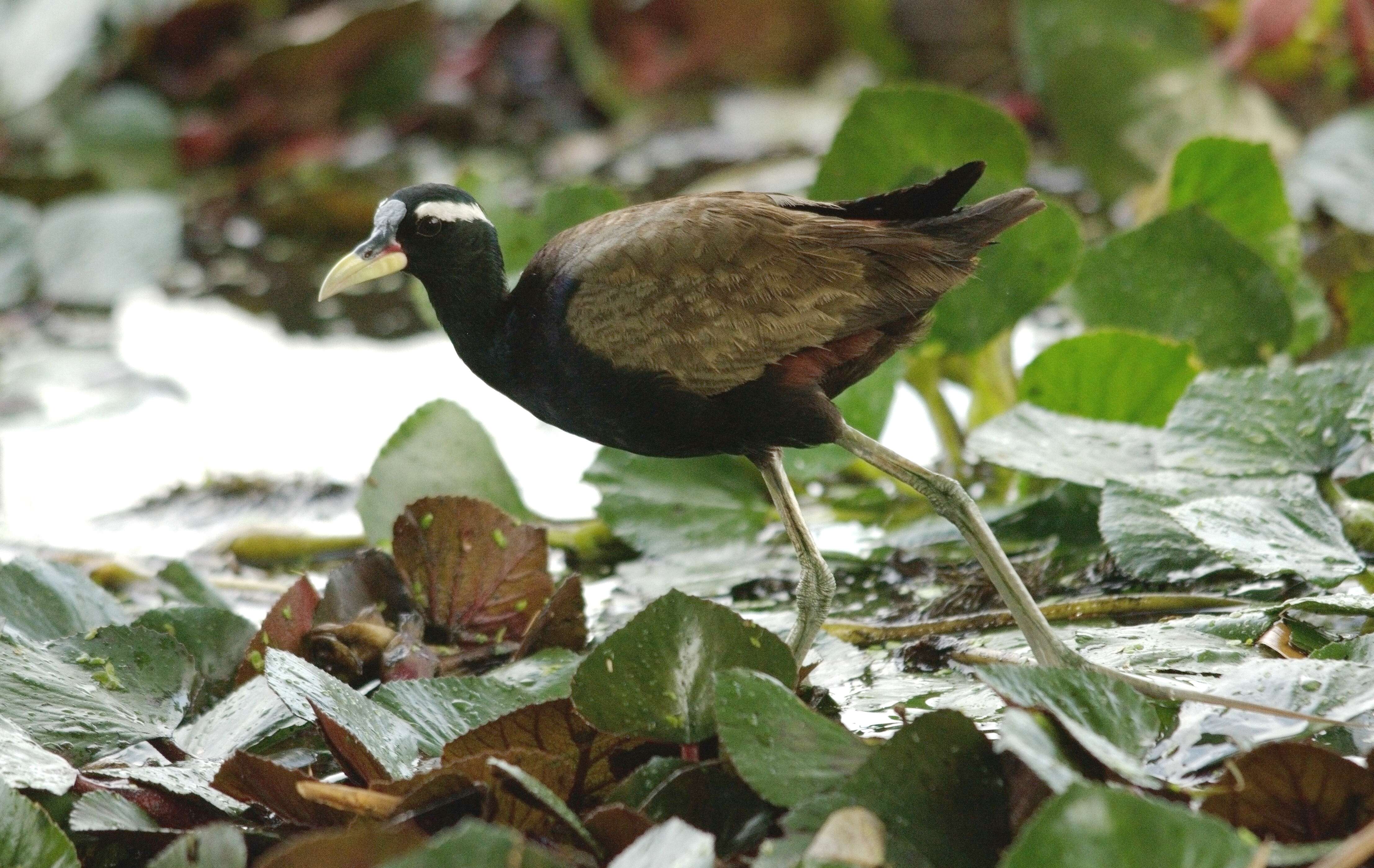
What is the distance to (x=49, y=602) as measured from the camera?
212 centimetres

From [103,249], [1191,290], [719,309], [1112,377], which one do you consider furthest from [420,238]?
[103,249]

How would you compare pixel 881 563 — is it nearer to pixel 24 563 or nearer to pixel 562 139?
pixel 24 563

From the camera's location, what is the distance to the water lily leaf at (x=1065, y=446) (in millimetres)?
2305

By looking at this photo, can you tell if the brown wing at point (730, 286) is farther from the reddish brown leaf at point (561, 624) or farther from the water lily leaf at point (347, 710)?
the water lily leaf at point (347, 710)

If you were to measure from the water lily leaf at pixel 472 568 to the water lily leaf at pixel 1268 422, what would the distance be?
926 mm

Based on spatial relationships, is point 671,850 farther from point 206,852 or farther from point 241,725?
point 241,725

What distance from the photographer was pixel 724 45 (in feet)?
18.2

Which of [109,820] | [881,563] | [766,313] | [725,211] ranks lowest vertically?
[881,563]

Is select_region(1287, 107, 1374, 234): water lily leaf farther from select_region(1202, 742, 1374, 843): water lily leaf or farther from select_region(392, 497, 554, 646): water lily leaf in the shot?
select_region(1202, 742, 1374, 843): water lily leaf

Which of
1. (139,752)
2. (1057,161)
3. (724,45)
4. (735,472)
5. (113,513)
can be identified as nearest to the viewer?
(139,752)

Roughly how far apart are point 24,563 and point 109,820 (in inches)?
25.7

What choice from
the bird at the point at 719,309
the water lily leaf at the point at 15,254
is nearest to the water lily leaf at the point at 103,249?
the water lily leaf at the point at 15,254

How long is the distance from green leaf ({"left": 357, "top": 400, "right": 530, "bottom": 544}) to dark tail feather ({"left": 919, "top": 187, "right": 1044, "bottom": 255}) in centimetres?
88

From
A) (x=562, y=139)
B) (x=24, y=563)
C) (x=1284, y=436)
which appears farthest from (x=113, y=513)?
(x=562, y=139)
